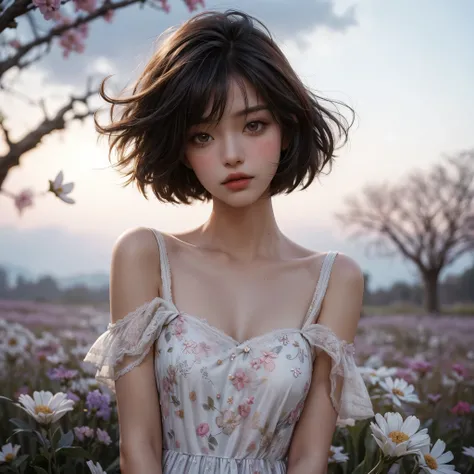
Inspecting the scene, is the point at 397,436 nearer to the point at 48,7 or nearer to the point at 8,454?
the point at 8,454

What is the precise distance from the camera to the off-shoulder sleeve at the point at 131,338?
1.98 m

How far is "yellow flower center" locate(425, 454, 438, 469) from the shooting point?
2078 mm

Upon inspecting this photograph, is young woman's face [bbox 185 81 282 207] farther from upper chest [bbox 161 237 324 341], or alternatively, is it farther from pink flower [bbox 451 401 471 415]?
pink flower [bbox 451 401 471 415]

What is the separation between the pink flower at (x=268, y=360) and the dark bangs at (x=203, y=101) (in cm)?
57

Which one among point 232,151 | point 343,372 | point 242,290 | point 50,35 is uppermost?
point 50,35

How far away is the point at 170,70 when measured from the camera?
2.03 meters

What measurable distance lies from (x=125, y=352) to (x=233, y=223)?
1.77ft

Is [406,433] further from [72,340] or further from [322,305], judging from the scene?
[72,340]

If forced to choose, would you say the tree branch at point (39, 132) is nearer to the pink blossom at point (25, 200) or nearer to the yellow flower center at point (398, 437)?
the pink blossom at point (25, 200)

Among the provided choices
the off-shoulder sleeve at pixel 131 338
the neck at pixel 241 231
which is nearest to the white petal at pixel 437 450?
the neck at pixel 241 231

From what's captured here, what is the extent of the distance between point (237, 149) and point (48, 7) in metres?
0.75

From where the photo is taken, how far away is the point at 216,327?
80.0 inches

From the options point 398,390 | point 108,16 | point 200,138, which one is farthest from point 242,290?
point 108,16

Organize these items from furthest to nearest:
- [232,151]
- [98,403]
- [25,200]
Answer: [25,200], [98,403], [232,151]
